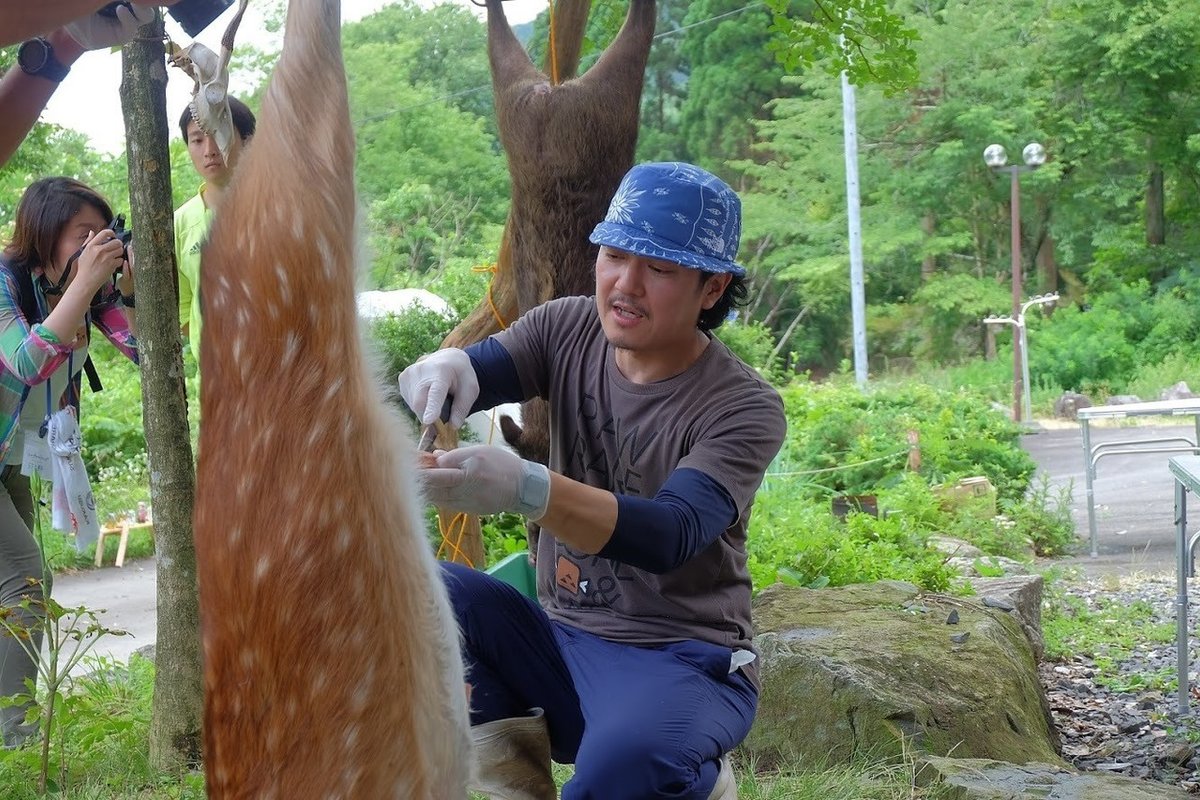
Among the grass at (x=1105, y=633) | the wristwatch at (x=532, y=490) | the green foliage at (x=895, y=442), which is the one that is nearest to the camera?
the wristwatch at (x=532, y=490)

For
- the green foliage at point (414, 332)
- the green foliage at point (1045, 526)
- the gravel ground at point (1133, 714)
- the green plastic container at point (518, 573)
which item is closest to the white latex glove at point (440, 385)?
the green plastic container at point (518, 573)

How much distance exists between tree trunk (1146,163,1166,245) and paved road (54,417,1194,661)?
43.2ft

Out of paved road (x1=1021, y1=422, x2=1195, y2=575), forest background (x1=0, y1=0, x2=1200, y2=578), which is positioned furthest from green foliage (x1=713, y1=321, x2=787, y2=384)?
paved road (x1=1021, y1=422, x2=1195, y2=575)

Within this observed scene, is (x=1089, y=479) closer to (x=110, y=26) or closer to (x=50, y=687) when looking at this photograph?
(x=50, y=687)

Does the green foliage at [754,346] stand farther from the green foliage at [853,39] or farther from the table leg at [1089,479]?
the green foliage at [853,39]

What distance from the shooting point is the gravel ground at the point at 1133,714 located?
4.78 m

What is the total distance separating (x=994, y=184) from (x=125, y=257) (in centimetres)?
2588

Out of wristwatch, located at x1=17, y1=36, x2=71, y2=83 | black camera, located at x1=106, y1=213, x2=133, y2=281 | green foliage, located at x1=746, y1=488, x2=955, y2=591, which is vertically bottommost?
green foliage, located at x1=746, y1=488, x2=955, y2=591

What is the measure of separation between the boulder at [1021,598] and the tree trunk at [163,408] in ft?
12.6

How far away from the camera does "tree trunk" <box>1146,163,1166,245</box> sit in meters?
25.3

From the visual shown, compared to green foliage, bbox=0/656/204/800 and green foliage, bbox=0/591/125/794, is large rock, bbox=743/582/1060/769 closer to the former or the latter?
green foliage, bbox=0/656/204/800

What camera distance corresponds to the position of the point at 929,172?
26312mm

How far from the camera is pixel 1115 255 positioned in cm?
2628

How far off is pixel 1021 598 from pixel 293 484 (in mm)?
5441
